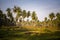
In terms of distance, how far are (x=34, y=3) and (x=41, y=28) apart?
829 millimetres

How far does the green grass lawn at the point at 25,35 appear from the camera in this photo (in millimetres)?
3857

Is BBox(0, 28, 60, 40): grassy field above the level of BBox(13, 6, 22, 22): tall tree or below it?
below

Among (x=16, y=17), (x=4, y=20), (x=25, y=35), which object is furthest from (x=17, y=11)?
(x=25, y=35)

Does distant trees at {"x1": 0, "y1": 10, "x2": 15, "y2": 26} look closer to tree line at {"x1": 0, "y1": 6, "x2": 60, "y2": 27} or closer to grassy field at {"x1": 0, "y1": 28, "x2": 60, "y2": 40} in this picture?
tree line at {"x1": 0, "y1": 6, "x2": 60, "y2": 27}

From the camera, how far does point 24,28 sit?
157 inches

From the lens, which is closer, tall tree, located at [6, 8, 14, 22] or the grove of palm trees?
the grove of palm trees

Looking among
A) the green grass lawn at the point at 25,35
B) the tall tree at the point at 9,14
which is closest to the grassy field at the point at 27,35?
the green grass lawn at the point at 25,35

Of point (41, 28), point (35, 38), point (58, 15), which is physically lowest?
point (35, 38)

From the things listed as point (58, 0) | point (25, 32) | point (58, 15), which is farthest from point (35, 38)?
point (58, 0)

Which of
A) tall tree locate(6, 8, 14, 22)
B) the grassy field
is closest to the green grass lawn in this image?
the grassy field

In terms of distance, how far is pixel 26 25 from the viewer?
401cm

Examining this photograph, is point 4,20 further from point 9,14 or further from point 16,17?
point 16,17

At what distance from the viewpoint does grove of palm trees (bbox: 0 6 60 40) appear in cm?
392

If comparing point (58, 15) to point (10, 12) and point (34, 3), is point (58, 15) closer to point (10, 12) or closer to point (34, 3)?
point (34, 3)
